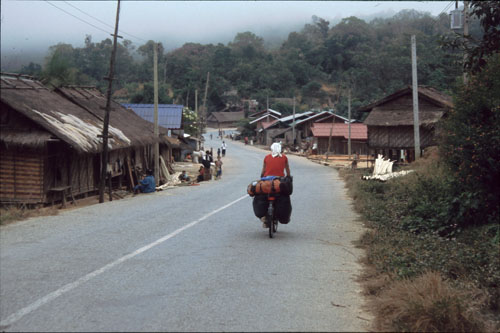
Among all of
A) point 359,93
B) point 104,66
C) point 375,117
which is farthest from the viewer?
point 104,66

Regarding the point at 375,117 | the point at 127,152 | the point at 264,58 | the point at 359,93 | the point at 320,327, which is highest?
A: the point at 264,58

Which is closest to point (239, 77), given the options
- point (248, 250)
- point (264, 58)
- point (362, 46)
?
point (264, 58)

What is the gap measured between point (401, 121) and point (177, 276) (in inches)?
1224

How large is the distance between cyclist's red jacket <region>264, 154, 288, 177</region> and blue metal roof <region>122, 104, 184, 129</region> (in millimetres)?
36127

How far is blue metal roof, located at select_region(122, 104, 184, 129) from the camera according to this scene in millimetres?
45191

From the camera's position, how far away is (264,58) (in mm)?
116812

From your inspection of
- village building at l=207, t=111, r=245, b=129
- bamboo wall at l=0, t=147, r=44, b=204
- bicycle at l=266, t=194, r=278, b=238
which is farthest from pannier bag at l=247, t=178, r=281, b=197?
village building at l=207, t=111, r=245, b=129

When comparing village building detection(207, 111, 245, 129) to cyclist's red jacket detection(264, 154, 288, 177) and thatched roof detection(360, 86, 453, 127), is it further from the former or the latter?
cyclist's red jacket detection(264, 154, 288, 177)

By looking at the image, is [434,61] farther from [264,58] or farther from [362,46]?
[264,58]

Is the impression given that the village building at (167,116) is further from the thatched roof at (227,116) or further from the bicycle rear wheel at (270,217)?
the thatched roof at (227,116)

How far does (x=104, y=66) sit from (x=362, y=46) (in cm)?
4975

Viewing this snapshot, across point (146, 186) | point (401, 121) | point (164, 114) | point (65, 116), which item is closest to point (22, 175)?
point (65, 116)

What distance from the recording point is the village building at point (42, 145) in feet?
53.8

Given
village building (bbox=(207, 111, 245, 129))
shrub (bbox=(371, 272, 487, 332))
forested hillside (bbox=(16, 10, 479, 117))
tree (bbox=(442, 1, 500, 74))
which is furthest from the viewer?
village building (bbox=(207, 111, 245, 129))
